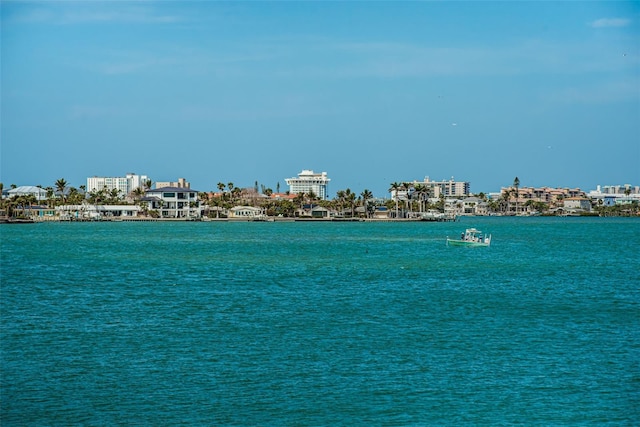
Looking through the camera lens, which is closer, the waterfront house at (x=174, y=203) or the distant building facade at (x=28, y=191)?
the waterfront house at (x=174, y=203)

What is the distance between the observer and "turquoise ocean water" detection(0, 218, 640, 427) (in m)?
16.0

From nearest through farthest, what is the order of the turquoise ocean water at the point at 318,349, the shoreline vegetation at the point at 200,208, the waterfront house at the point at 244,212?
1. the turquoise ocean water at the point at 318,349
2. the shoreline vegetation at the point at 200,208
3. the waterfront house at the point at 244,212

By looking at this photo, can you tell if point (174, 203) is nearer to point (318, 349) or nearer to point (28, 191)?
point (28, 191)

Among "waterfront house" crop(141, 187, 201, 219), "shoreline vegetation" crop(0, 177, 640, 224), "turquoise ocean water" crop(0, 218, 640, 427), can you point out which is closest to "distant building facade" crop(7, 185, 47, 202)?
"shoreline vegetation" crop(0, 177, 640, 224)

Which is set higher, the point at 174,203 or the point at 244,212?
the point at 174,203

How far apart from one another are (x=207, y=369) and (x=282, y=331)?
4.93 meters

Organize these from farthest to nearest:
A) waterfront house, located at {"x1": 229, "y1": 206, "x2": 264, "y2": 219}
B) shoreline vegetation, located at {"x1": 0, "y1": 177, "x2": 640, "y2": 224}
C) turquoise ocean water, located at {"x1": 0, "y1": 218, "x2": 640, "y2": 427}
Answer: waterfront house, located at {"x1": 229, "y1": 206, "x2": 264, "y2": 219} < shoreline vegetation, located at {"x1": 0, "y1": 177, "x2": 640, "y2": 224} < turquoise ocean water, located at {"x1": 0, "y1": 218, "x2": 640, "y2": 427}

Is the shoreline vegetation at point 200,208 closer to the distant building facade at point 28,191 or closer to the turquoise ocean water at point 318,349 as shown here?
the distant building facade at point 28,191

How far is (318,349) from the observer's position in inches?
826

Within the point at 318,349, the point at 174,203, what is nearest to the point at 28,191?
the point at 174,203

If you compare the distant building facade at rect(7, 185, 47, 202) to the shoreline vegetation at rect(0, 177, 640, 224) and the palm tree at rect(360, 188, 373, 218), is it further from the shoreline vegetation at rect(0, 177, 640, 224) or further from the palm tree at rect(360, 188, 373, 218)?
the palm tree at rect(360, 188, 373, 218)

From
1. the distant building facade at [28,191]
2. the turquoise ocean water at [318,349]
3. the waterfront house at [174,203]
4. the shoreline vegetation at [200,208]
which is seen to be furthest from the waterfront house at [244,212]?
the turquoise ocean water at [318,349]

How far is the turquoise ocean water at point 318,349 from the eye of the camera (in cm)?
1598

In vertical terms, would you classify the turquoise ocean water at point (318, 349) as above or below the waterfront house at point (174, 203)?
below
